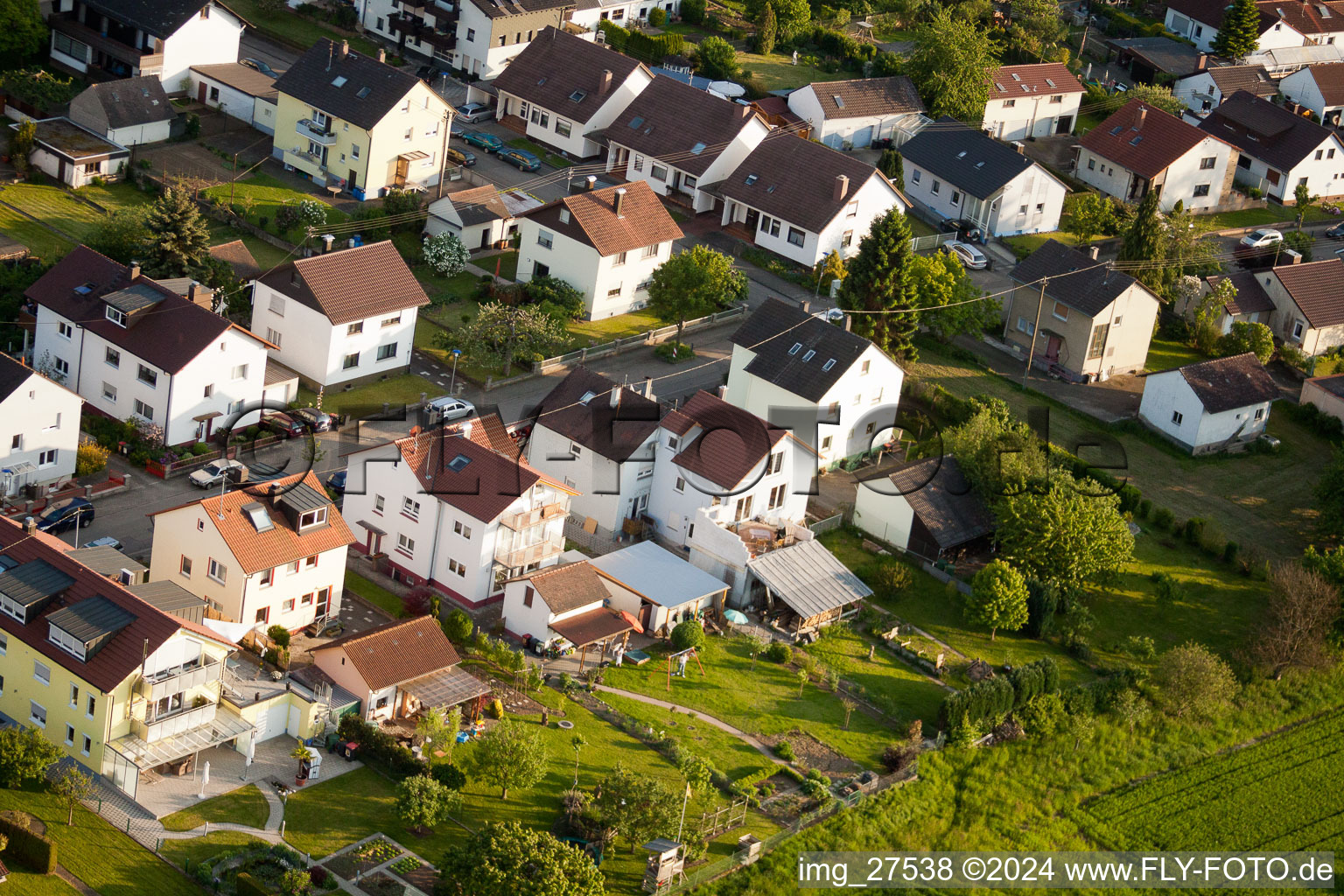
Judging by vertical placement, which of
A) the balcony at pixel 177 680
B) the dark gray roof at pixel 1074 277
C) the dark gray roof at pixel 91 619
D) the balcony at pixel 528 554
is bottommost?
the balcony at pixel 528 554

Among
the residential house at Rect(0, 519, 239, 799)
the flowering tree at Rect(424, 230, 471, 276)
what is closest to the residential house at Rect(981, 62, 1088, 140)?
the flowering tree at Rect(424, 230, 471, 276)

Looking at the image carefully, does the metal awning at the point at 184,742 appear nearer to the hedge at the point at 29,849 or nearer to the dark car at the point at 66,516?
the hedge at the point at 29,849

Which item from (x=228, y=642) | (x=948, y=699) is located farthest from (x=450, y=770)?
(x=948, y=699)

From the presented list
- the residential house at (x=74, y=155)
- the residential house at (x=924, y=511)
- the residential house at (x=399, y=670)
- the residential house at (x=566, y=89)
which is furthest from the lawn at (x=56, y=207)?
the residential house at (x=924, y=511)

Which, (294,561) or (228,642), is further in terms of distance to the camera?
(294,561)

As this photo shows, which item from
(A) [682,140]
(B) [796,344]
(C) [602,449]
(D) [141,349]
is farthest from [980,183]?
(D) [141,349]

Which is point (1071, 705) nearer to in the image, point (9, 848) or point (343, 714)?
point (343, 714)

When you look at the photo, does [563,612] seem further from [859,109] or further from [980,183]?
[859,109]
